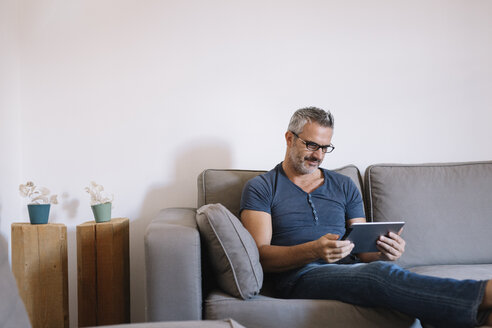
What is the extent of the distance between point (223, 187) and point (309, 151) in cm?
47

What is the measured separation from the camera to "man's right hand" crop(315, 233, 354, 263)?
4.73ft

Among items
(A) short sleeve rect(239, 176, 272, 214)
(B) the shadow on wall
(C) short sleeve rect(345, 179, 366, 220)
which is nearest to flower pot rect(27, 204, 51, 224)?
(B) the shadow on wall

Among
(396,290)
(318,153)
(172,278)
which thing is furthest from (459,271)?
(172,278)

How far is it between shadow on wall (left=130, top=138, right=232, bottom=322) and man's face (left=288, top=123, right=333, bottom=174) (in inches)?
23.1

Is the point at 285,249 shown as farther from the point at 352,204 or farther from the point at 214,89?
the point at 214,89

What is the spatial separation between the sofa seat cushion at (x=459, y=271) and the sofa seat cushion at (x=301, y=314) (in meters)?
0.43

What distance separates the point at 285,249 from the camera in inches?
61.2

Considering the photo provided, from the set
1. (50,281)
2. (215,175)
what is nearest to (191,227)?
(215,175)

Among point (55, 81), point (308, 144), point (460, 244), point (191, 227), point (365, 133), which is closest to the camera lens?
point (191, 227)

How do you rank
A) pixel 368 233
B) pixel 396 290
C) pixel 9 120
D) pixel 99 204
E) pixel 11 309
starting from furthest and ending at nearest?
1. pixel 9 120
2. pixel 99 204
3. pixel 368 233
4. pixel 396 290
5. pixel 11 309

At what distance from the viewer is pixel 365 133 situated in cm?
242

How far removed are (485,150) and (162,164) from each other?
197 centimetres

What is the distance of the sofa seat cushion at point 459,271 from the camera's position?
164 centimetres

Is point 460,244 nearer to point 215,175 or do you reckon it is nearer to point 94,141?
point 215,175
